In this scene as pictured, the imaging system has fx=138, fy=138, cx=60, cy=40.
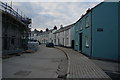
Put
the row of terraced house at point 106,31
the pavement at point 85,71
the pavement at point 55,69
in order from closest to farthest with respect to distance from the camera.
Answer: the pavement at point 85,71 → the pavement at point 55,69 → the row of terraced house at point 106,31

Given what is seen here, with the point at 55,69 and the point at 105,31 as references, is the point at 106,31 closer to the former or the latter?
the point at 105,31

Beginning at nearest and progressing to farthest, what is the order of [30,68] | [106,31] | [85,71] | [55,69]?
[85,71], [55,69], [30,68], [106,31]

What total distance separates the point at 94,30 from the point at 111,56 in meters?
3.03

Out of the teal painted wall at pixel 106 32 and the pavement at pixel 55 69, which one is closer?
the pavement at pixel 55 69

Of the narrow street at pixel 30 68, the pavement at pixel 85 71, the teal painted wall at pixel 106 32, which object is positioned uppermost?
the teal painted wall at pixel 106 32

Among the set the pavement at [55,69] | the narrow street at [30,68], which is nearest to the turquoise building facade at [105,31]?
the pavement at [55,69]

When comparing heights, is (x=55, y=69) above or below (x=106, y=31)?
below

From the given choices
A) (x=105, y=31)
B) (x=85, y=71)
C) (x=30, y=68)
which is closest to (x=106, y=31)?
(x=105, y=31)

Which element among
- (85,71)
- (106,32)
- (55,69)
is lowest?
(55,69)

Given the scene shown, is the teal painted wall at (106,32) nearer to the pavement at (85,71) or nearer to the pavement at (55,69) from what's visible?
the pavement at (55,69)

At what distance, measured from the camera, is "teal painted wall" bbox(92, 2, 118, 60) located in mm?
12798

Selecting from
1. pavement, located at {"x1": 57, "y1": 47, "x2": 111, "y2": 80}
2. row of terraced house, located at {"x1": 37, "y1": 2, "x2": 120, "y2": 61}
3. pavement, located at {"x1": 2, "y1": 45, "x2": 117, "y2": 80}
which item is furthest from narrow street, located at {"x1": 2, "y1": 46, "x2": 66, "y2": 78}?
row of terraced house, located at {"x1": 37, "y1": 2, "x2": 120, "y2": 61}

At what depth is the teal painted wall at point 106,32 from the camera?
12798 millimetres

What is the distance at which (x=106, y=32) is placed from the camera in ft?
43.2
